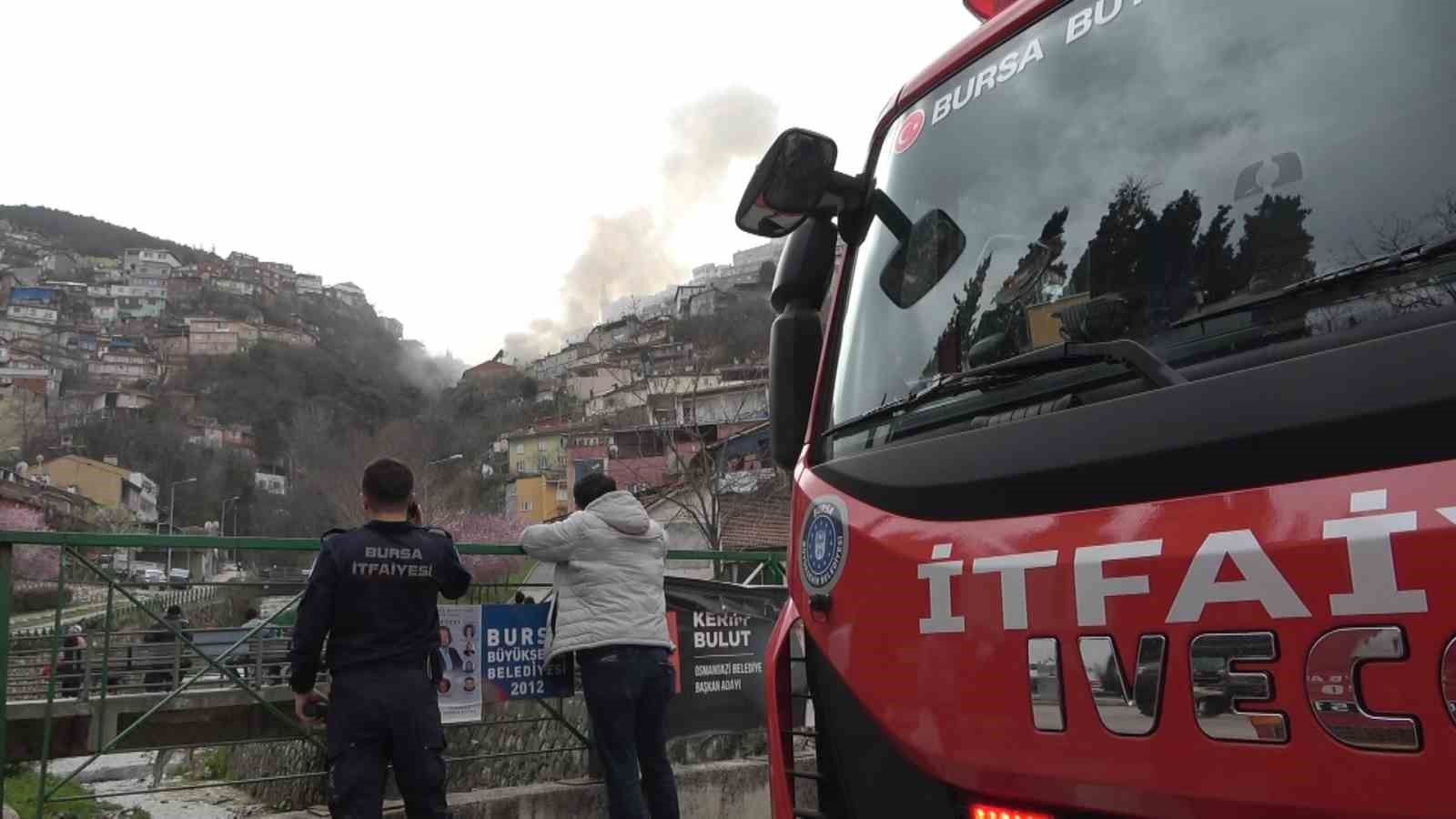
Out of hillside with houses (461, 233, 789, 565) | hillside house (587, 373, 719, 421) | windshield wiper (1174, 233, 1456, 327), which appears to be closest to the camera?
windshield wiper (1174, 233, 1456, 327)

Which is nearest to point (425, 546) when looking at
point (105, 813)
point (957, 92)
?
point (957, 92)

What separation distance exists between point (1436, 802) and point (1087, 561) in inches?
21.8

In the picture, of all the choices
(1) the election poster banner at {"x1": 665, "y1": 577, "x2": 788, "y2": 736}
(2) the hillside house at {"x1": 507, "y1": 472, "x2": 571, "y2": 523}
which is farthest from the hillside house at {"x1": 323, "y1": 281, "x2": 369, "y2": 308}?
(1) the election poster banner at {"x1": 665, "y1": 577, "x2": 788, "y2": 736}

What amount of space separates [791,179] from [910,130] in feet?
1.08

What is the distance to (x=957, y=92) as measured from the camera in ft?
8.52

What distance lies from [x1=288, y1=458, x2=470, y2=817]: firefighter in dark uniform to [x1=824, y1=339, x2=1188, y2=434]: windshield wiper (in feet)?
7.37

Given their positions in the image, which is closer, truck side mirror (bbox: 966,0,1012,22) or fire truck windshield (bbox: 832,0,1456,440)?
fire truck windshield (bbox: 832,0,1456,440)

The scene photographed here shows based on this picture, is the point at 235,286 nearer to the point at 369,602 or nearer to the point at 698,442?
the point at 698,442

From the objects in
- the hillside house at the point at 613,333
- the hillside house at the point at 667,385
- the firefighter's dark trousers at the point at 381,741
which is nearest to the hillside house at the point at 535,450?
the hillside house at the point at 667,385

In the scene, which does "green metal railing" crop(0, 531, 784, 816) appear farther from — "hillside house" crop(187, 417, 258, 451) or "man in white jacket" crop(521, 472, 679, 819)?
"hillside house" crop(187, 417, 258, 451)

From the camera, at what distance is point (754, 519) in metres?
34.1

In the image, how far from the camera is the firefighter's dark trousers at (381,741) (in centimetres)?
365

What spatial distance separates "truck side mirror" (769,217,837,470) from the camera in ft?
9.55

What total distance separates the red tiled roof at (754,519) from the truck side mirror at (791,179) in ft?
98.7
